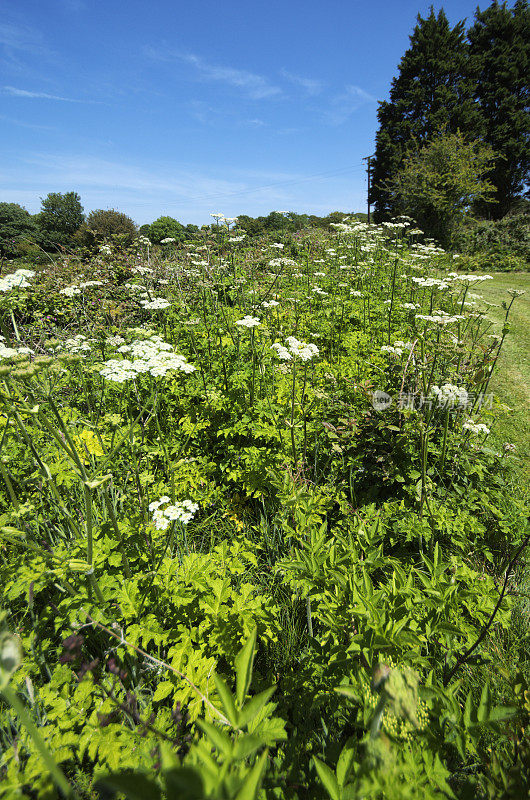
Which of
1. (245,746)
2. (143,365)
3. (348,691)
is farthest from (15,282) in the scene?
(348,691)

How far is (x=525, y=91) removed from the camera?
1401 inches

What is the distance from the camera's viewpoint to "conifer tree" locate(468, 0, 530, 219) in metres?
33.9

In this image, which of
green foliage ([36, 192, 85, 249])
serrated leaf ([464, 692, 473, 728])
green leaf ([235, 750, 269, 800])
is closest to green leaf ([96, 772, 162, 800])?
green leaf ([235, 750, 269, 800])

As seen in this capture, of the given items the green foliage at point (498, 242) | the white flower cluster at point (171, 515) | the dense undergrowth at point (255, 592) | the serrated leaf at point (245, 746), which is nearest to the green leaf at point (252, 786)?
the dense undergrowth at point (255, 592)

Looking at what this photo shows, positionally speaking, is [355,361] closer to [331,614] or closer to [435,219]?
[331,614]

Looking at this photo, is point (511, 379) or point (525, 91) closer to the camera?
point (511, 379)

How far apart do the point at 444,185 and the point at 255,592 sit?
23.5m

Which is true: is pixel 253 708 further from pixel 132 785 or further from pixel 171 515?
pixel 171 515

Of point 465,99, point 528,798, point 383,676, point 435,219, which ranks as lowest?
point 528,798

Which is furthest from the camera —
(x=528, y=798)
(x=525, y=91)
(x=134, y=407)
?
(x=525, y=91)

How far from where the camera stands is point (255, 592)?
8.89ft

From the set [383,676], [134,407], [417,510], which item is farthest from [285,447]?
[383,676]

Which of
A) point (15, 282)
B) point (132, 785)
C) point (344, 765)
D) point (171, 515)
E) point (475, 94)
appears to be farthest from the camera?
point (475, 94)

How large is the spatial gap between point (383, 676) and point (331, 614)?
2.60 ft
